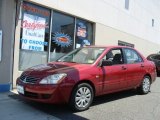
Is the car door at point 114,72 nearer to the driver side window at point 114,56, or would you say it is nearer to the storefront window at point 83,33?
the driver side window at point 114,56

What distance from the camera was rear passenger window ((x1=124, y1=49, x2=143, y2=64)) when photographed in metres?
8.40

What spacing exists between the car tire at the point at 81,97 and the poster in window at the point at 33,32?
361cm

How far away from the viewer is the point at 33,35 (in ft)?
32.6

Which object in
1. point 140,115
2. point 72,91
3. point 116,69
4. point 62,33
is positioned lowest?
point 140,115

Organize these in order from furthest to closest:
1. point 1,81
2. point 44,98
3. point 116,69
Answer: point 1,81
point 116,69
point 44,98

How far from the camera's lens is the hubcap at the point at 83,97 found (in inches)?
258

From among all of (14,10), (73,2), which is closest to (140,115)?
(14,10)

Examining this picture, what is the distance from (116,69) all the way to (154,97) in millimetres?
1915

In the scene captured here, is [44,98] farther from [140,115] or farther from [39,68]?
[140,115]

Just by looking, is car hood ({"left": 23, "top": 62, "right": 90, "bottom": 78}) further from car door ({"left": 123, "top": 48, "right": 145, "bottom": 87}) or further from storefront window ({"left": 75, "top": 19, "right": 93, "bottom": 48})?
storefront window ({"left": 75, "top": 19, "right": 93, "bottom": 48})

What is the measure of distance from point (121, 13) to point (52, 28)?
264 inches

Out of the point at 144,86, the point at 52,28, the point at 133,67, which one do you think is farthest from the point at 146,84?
the point at 52,28

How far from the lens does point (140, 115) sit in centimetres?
647

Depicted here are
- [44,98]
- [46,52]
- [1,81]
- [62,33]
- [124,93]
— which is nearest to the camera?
[44,98]
